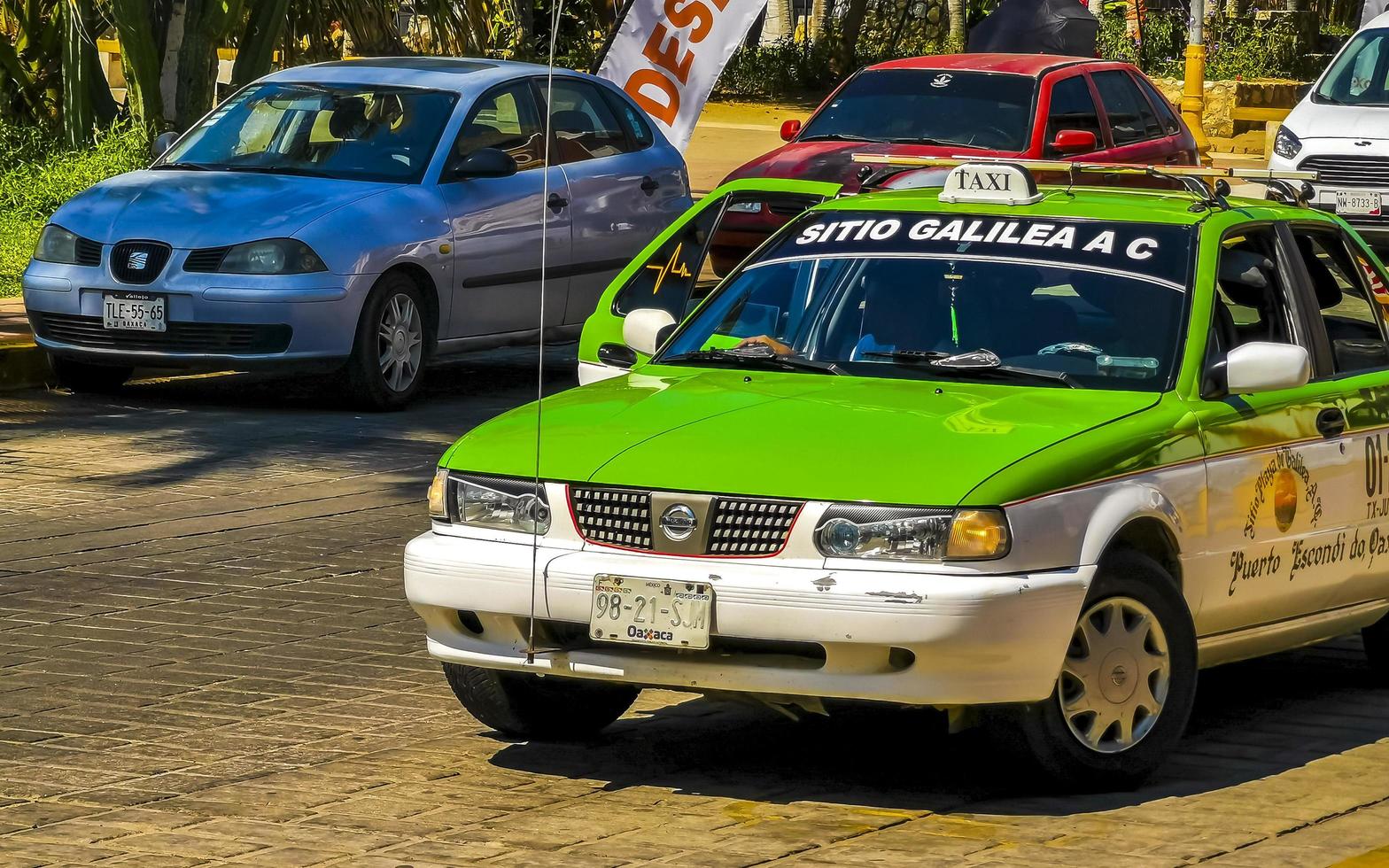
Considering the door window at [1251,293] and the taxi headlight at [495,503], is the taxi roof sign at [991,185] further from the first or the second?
the taxi headlight at [495,503]

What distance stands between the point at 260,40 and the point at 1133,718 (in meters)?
13.7

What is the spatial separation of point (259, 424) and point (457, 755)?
6149 millimetres

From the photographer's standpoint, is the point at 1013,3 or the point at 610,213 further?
the point at 1013,3

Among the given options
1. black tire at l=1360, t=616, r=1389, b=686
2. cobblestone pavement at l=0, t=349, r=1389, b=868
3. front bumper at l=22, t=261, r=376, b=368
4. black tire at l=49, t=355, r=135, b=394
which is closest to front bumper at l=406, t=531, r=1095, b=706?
cobblestone pavement at l=0, t=349, r=1389, b=868

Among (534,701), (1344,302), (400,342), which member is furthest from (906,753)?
(400,342)

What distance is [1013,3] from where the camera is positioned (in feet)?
96.5

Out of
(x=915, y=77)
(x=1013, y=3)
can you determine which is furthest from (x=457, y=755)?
(x=1013, y=3)

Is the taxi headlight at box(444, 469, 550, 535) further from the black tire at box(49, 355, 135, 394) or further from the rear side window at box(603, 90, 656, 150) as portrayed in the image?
the rear side window at box(603, 90, 656, 150)

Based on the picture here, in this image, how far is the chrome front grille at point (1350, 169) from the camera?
1930 cm

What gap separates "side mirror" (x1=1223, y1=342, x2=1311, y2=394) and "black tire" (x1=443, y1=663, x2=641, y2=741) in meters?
1.77

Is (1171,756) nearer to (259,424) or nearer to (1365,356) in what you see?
(1365,356)

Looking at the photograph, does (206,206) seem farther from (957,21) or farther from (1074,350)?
(957,21)

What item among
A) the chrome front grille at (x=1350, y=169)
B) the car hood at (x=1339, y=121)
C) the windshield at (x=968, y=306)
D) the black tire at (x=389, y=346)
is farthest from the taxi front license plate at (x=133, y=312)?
the car hood at (x=1339, y=121)

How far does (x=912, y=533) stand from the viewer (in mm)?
5613
